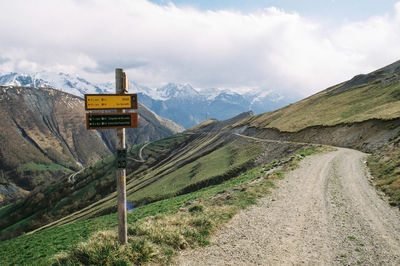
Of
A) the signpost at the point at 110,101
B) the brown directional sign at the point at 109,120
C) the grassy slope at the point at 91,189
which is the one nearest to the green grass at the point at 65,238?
the brown directional sign at the point at 109,120

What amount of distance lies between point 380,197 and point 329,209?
511 centimetres

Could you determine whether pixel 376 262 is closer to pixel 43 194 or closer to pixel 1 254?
pixel 1 254

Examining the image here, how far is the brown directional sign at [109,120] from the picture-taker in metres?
10.5

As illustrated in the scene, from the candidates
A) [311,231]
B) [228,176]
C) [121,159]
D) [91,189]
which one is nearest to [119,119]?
[121,159]

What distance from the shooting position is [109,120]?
34.7 ft

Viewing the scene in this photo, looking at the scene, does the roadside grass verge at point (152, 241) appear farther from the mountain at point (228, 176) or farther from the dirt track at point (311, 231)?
the dirt track at point (311, 231)

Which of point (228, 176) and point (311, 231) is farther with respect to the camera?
point (228, 176)

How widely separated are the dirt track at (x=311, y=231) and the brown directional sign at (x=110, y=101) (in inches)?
277

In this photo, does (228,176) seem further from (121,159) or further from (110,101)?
(110,101)

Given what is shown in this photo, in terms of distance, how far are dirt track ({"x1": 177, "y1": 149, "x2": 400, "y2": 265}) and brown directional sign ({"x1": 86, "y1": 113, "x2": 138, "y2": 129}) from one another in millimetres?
6337

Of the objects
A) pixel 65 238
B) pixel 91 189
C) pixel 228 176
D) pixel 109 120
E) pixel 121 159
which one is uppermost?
pixel 109 120

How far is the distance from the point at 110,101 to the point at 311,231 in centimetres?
1195

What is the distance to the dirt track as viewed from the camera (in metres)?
9.84

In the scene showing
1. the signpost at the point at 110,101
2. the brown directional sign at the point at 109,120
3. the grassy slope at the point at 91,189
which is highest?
the signpost at the point at 110,101
